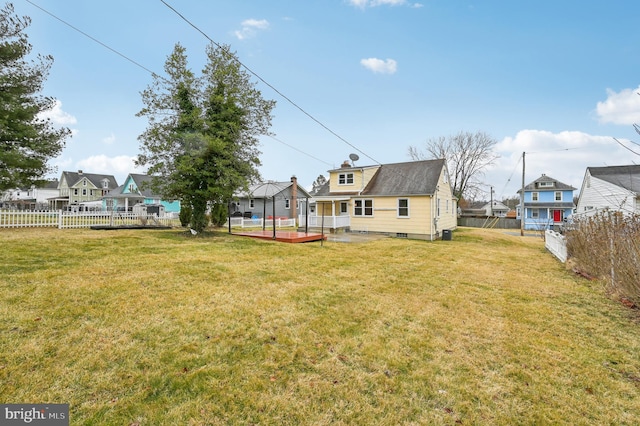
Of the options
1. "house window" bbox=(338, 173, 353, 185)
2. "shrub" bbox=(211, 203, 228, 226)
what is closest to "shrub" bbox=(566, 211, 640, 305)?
"house window" bbox=(338, 173, 353, 185)

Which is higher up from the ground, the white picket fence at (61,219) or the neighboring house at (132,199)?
the neighboring house at (132,199)

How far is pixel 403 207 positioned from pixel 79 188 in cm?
5520

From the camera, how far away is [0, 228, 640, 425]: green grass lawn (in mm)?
2457

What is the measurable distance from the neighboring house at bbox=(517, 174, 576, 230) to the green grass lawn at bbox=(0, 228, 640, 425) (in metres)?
33.8

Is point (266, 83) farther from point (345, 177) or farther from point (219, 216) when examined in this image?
point (219, 216)

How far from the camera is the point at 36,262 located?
21.8ft

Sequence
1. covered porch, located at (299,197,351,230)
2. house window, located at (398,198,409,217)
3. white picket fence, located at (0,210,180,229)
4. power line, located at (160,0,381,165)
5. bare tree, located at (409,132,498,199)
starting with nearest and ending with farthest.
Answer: power line, located at (160,0,381,165) < white picket fence, located at (0,210,180,229) < house window, located at (398,198,409,217) < covered porch, located at (299,197,351,230) < bare tree, located at (409,132,498,199)

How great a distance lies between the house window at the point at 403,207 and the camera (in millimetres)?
17578

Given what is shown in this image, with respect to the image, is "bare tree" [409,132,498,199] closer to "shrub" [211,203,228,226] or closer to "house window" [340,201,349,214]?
"house window" [340,201,349,214]

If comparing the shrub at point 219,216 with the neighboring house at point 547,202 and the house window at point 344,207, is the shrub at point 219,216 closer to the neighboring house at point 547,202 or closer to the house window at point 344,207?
the house window at point 344,207

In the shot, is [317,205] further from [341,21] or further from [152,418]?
[152,418]

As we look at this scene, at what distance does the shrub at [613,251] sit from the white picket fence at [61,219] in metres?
19.4

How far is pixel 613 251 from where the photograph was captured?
20.5ft

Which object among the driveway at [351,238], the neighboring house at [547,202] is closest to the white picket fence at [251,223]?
the driveway at [351,238]
